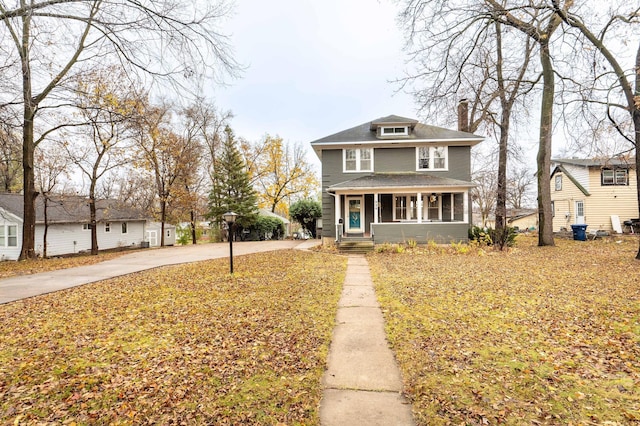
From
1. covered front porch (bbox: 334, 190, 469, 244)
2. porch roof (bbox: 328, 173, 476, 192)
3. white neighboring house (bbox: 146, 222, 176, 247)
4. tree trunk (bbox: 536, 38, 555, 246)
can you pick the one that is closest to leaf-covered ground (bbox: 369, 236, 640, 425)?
covered front porch (bbox: 334, 190, 469, 244)

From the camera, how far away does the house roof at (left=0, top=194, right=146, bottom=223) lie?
18.5 metres

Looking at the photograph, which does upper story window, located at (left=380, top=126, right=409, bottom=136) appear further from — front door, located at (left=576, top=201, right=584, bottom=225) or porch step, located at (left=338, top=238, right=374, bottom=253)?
front door, located at (left=576, top=201, right=584, bottom=225)

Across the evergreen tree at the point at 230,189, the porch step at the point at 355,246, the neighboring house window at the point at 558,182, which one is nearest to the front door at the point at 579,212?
the neighboring house window at the point at 558,182

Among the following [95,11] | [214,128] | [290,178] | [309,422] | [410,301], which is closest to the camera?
[309,422]

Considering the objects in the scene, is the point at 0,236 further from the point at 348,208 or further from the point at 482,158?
the point at 482,158

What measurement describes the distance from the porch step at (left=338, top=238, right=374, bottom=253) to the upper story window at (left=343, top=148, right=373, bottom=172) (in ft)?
15.2

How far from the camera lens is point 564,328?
4621mm

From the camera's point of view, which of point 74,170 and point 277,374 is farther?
point 74,170

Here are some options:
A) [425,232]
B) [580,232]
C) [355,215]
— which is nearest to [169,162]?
[355,215]

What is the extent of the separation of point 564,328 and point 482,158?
20256mm

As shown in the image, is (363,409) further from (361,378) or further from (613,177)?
(613,177)

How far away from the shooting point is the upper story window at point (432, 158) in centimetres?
1679

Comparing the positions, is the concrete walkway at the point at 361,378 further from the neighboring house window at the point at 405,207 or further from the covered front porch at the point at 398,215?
the neighboring house window at the point at 405,207

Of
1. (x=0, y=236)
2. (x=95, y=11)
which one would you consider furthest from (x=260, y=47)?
(x=0, y=236)
